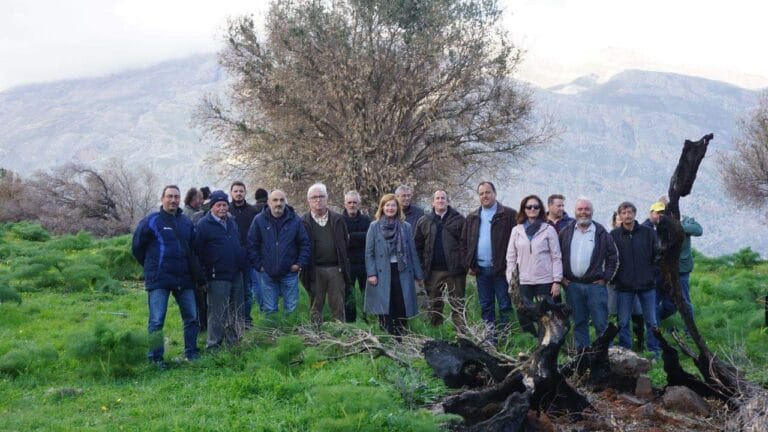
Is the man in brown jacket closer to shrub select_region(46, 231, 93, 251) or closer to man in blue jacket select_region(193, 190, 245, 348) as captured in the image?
man in blue jacket select_region(193, 190, 245, 348)

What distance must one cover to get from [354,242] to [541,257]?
106 inches

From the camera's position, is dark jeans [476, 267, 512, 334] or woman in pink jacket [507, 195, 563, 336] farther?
dark jeans [476, 267, 512, 334]

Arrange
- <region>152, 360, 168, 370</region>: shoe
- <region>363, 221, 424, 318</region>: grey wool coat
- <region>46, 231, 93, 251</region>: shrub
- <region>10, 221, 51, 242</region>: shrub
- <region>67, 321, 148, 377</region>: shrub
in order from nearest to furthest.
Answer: <region>67, 321, 148, 377</region>: shrub
<region>152, 360, 168, 370</region>: shoe
<region>363, 221, 424, 318</region>: grey wool coat
<region>46, 231, 93, 251</region>: shrub
<region>10, 221, 51, 242</region>: shrub

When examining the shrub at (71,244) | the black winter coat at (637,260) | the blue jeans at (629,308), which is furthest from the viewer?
the shrub at (71,244)

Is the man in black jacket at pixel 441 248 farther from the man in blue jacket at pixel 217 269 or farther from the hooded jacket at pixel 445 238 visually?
the man in blue jacket at pixel 217 269

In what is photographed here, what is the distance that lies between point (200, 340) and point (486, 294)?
12.8 feet

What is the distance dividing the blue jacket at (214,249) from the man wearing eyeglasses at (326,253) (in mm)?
1089

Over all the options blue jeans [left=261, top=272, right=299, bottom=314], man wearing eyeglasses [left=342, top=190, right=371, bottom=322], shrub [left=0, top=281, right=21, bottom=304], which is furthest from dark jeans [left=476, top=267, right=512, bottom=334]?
shrub [left=0, top=281, right=21, bottom=304]

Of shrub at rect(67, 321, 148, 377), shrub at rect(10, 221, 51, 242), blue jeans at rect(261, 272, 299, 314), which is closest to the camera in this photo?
shrub at rect(67, 321, 148, 377)

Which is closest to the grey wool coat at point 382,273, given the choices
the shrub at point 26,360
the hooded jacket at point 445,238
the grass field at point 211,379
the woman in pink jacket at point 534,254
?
the hooded jacket at point 445,238

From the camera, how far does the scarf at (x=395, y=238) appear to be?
8.84 metres

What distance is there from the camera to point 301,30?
66.3ft

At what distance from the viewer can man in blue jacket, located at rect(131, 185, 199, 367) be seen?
8.19m

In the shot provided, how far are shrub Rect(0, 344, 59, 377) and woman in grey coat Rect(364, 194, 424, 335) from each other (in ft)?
12.5
